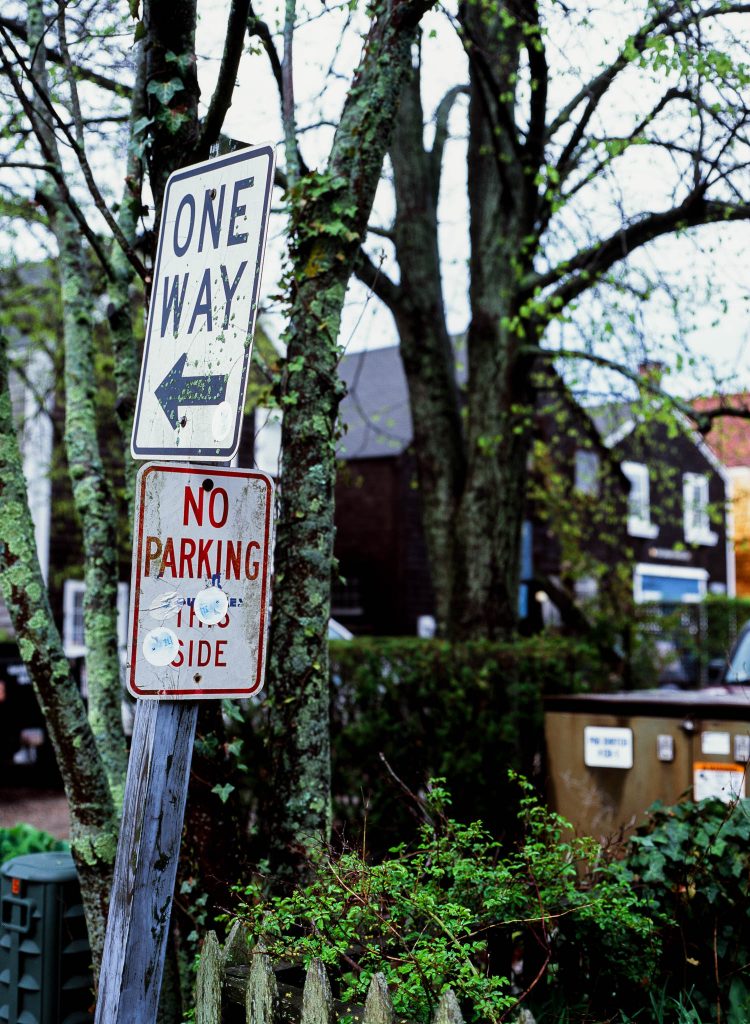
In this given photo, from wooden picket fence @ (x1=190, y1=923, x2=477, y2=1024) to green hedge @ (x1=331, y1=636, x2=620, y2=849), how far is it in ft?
14.8

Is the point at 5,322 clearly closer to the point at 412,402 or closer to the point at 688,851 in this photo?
the point at 412,402

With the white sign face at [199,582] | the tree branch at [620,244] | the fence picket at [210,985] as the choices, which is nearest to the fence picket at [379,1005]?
the fence picket at [210,985]

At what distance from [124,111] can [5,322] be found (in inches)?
314

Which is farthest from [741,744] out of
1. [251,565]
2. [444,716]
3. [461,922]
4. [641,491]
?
[641,491]

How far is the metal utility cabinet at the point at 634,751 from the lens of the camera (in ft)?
19.0

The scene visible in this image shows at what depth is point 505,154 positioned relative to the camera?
927 cm

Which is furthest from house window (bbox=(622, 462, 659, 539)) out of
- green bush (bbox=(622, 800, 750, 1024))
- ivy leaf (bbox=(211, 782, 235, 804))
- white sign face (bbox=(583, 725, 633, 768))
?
ivy leaf (bbox=(211, 782, 235, 804))

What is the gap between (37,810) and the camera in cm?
1077

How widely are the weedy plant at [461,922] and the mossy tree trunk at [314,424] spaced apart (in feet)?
1.63

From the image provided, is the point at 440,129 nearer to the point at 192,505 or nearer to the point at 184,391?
the point at 184,391

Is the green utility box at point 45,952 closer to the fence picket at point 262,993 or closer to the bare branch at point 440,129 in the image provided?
the fence picket at point 262,993

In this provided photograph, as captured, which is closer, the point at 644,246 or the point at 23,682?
the point at 644,246

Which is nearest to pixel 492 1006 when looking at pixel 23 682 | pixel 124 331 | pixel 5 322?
pixel 124 331

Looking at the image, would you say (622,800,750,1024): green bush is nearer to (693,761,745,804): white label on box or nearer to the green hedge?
(693,761,745,804): white label on box
